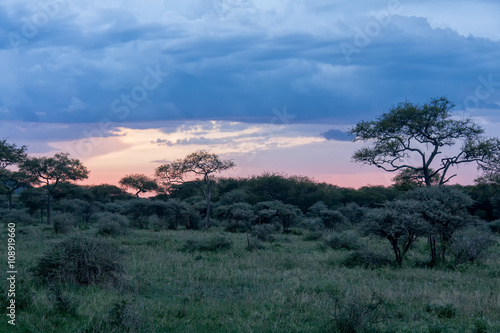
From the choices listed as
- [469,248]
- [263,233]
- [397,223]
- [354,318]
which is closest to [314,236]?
[263,233]

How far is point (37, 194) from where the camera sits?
54.8 meters

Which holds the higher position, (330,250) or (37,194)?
(37,194)

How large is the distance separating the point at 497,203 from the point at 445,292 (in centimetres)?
4657

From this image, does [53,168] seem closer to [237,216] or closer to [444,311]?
[237,216]

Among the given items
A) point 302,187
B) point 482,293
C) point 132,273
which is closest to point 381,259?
point 482,293

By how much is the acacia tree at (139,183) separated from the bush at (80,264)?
6060cm

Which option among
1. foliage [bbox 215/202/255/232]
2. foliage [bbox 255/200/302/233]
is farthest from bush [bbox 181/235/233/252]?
foliage [bbox 255/200/302/233]

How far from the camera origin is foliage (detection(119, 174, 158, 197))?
236 feet

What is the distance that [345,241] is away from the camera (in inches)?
850

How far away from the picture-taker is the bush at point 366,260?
1597 cm

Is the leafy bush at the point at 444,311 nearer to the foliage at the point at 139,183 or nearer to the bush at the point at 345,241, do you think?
the bush at the point at 345,241

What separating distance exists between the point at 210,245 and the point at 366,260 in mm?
7761

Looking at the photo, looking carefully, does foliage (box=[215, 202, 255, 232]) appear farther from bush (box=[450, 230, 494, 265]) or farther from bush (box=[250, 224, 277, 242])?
bush (box=[450, 230, 494, 265])

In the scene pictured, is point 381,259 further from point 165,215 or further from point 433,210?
point 165,215
